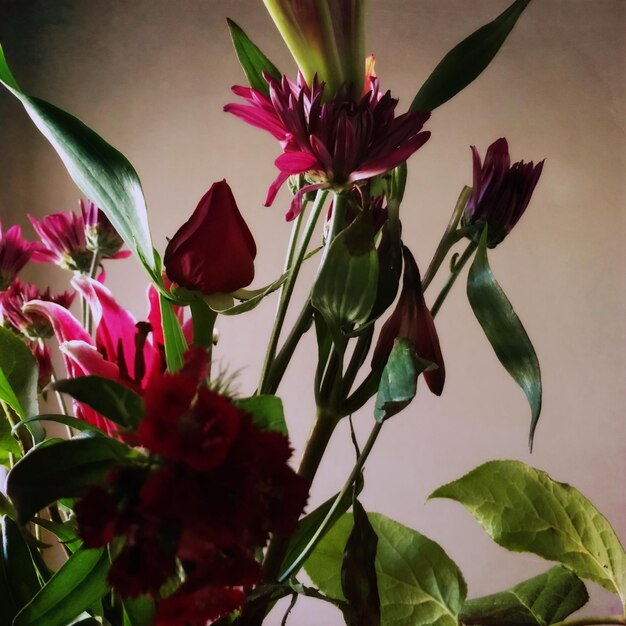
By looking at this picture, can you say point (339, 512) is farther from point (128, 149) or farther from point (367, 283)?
point (128, 149)

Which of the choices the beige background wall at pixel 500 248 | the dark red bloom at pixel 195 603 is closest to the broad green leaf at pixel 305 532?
the dark red bloom at pixel 195 603

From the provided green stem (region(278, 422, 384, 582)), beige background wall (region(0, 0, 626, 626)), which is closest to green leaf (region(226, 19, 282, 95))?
green stem (region(278, 422, 384, 582))

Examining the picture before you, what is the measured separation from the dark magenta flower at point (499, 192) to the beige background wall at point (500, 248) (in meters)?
0.66

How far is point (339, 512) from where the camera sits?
353 mm

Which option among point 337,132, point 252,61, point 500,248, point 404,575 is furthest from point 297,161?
point 500,248

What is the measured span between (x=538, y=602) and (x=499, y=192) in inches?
8.4

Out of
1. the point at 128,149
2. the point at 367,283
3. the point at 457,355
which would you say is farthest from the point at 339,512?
the point at 128,149

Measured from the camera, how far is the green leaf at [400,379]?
29cm

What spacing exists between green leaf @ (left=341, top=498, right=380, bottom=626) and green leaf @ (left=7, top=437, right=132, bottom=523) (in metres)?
0.13

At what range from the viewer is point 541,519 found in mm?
394

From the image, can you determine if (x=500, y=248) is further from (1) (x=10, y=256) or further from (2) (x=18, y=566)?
(2) (x=18, y=566)

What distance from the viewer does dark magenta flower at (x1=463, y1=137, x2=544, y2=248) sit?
0.37 m

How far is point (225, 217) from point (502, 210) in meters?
0.14

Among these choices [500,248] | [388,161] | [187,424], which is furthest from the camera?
[500,248]
